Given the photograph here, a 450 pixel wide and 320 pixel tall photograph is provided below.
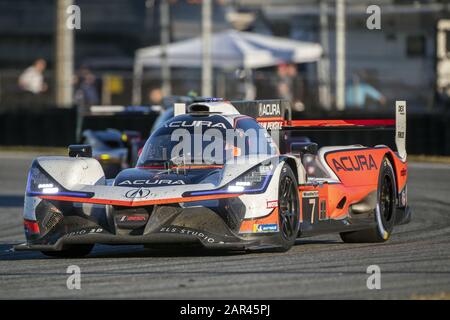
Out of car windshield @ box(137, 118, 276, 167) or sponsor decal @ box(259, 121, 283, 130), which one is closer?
car windshield @ box(137, 118, 276, 167)

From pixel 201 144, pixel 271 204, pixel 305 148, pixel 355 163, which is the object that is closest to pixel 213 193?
pixel 271 204

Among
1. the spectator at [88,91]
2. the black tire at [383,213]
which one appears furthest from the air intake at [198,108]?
the spectator at [88,91]

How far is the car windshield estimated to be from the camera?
10.9 metres

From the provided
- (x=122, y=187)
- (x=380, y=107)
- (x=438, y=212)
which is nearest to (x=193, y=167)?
(x=122, y=187)

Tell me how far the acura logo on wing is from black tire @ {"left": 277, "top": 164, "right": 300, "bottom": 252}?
109cm

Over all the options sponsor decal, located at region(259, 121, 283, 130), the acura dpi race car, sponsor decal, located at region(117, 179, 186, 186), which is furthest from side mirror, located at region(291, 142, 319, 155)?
sponsor decal, located at region(117, 179, 186, 186)

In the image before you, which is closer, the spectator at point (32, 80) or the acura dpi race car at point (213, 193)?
the acura dpi race car at point (213, 193)

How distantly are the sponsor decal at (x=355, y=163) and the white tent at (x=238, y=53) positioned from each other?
19001 millimetres

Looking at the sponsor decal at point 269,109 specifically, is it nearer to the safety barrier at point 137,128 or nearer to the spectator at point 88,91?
the safety barrier at point 137,128

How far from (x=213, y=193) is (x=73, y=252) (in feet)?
4.66

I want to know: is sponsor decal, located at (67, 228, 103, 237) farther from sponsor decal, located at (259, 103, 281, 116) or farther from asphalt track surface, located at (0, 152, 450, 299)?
sponsor decal, located at (259, 103, 281, 116)

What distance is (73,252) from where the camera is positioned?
1052 centimetres

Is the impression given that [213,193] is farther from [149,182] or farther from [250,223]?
[149,182]

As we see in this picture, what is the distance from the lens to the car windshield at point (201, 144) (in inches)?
429
